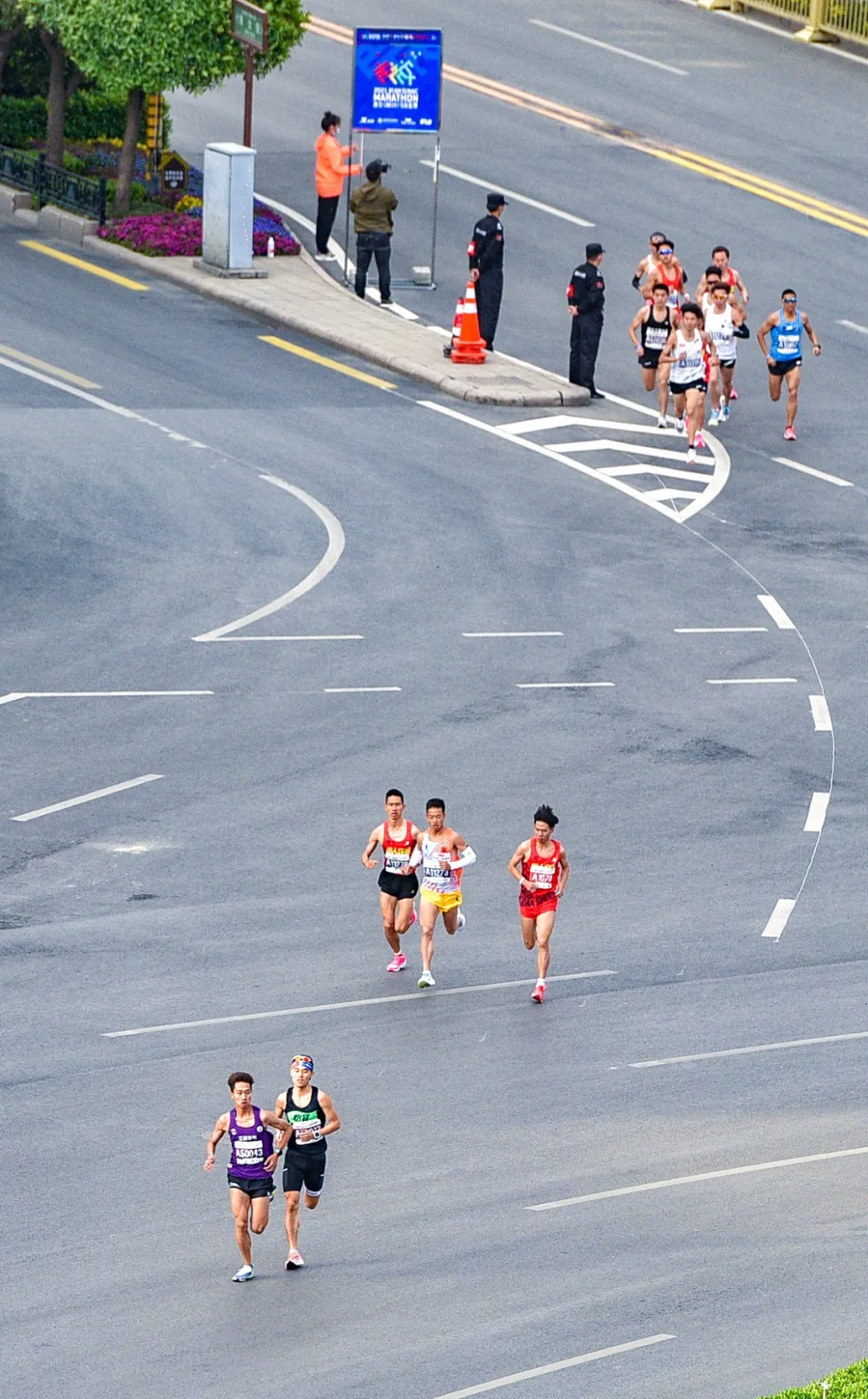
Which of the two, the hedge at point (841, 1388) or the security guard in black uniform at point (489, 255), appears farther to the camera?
the security guard in black uniform at point (489, 255)

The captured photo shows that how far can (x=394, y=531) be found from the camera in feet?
101

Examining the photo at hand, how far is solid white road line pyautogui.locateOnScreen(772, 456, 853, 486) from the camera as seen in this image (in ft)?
110

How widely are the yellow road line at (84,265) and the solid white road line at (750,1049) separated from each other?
23736 millimetres

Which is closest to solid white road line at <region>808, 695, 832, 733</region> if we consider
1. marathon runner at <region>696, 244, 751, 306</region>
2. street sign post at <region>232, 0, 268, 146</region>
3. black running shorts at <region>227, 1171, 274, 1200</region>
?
marathon runner at <region>696, 244, 751, 306</region>

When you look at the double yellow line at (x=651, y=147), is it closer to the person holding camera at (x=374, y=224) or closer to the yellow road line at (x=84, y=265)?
the yellow road line at (x=84, y=265)

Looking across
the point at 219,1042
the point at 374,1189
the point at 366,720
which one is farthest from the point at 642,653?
the point at 374,1189

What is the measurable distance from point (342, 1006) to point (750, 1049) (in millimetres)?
3015

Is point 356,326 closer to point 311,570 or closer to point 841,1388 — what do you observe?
point 311,570

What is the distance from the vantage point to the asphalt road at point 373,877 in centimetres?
1514

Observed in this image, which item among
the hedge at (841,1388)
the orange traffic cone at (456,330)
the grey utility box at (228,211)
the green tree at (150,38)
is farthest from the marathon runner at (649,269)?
the hedge at (841,1388)

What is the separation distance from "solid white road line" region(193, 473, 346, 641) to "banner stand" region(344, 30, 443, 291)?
8972 millimetres

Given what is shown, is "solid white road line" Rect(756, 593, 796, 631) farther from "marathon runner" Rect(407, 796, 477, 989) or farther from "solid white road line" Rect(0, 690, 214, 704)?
"marathon runner" Rect(407, 796, 477, 989)

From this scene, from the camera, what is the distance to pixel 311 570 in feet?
97.0

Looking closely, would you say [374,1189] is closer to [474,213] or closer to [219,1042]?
[219,1042]
